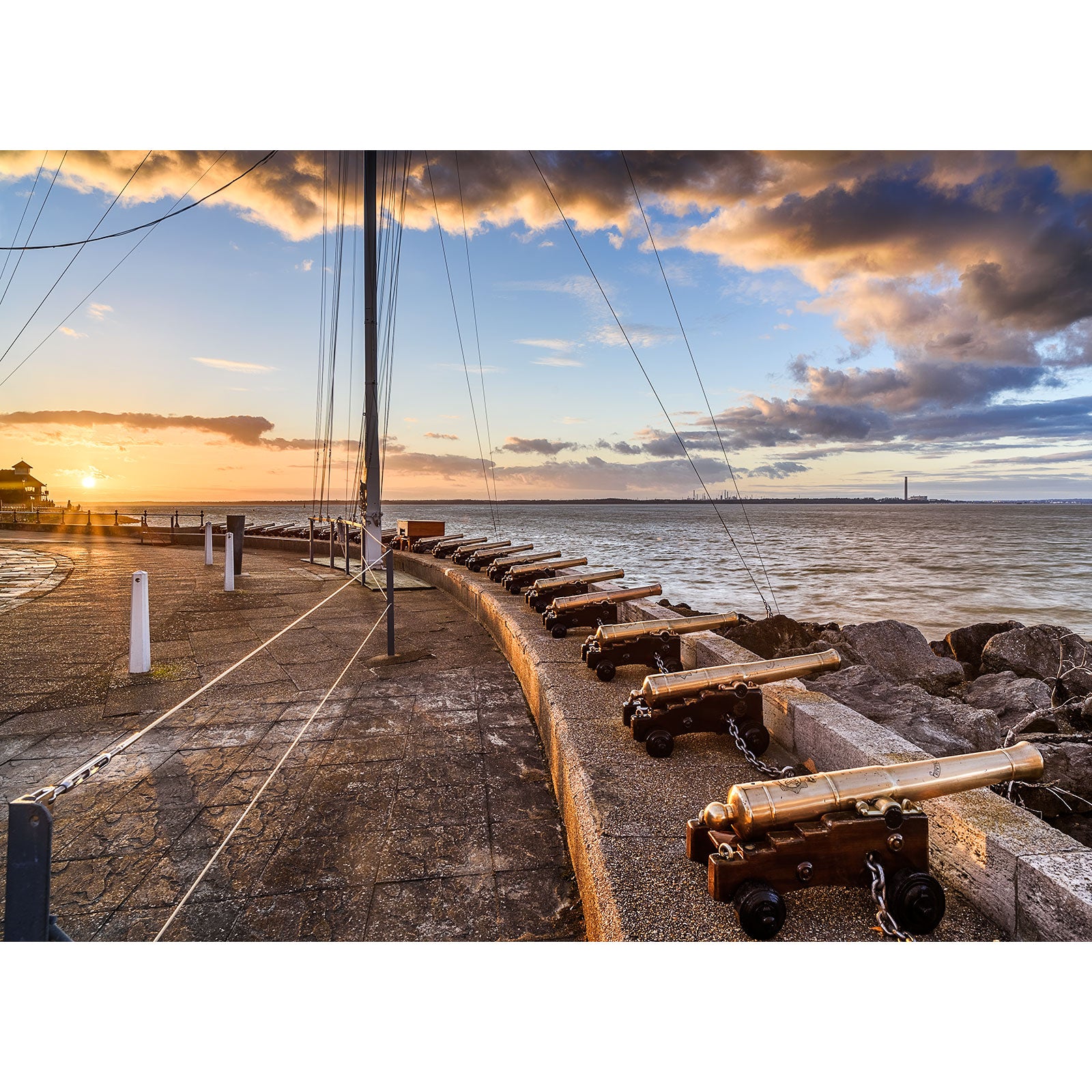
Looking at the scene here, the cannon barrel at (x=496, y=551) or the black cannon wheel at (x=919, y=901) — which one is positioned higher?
the cannon barrel at (x=496, y=551)

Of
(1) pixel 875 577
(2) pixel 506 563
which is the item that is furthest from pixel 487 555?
(1) pixel 875 577

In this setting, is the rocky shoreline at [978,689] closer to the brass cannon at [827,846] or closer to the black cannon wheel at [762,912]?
the brass cannon at [827,846]

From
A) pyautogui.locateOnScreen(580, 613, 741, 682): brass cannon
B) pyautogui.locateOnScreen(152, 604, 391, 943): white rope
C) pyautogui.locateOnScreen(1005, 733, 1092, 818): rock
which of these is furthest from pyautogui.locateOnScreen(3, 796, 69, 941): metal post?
pyautogui.locateOnScreen(1005, 733, 1092, 818): rock

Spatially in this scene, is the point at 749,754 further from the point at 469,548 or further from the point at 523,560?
the point at 469,548

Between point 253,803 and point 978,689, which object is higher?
point 253,803

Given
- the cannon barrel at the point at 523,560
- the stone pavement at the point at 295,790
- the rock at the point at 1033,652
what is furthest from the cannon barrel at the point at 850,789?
the rock at the point at 1033,652

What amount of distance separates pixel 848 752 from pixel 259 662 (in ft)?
14.8

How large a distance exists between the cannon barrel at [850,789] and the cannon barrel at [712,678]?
949 mm

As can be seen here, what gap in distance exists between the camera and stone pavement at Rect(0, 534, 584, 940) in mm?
2090

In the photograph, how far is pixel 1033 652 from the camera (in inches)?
286

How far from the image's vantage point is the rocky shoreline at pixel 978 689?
294 cm

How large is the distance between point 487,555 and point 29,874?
23.8ft

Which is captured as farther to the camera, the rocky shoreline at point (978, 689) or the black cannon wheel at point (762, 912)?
the rocky shoreline at point (978, 689)

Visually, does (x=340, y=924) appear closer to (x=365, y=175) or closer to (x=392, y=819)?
(x=392, y=819)
